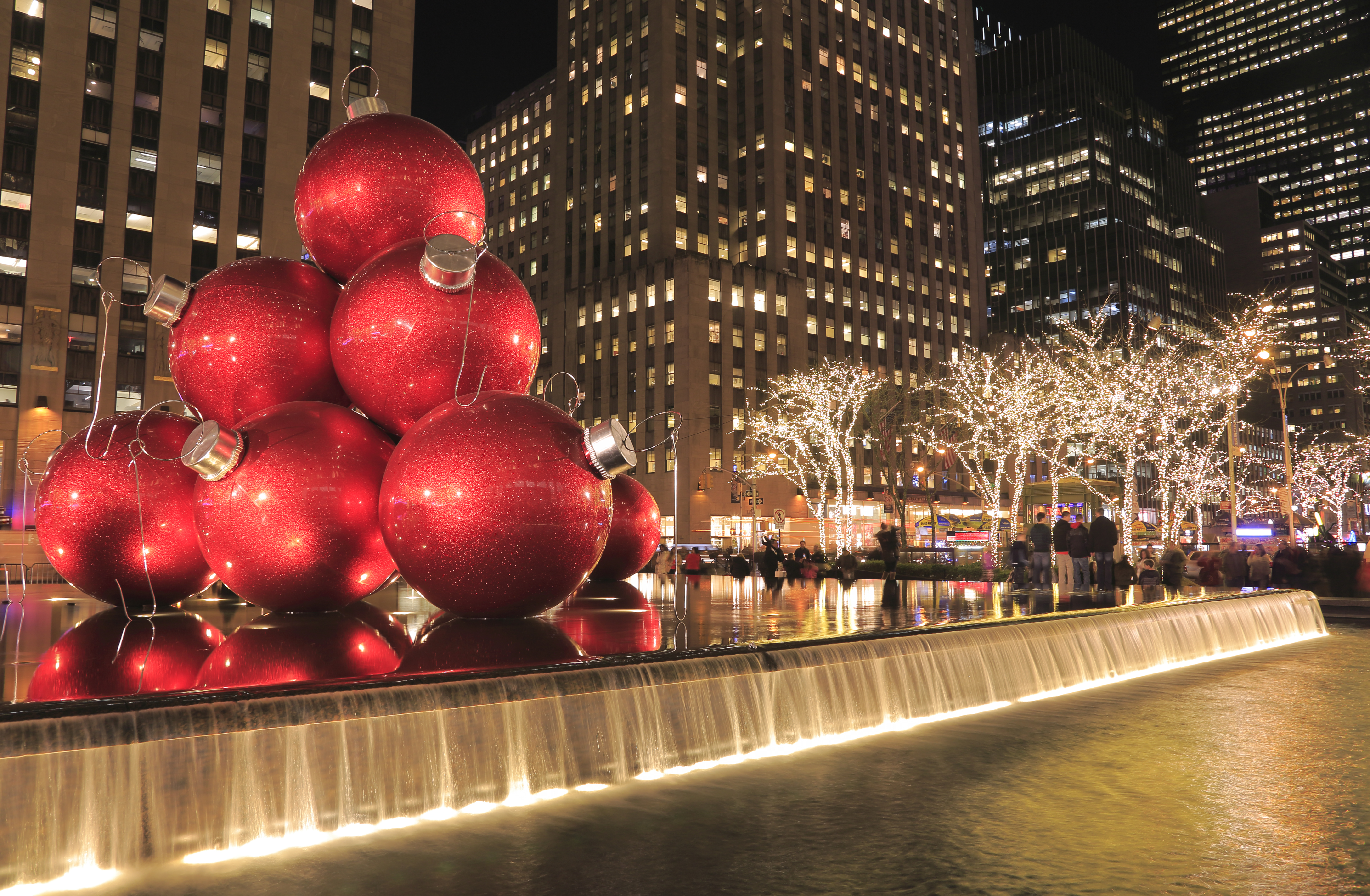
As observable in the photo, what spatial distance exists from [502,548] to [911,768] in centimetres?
348

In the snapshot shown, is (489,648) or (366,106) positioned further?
(366,106)

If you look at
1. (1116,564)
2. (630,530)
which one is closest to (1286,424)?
(1116,564)

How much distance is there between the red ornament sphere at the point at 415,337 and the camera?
7.41 m

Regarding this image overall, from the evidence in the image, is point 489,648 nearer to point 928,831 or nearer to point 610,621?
point 610,621

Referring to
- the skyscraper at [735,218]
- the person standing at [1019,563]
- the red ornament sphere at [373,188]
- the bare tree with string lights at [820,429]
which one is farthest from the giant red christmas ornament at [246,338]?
the skyscraper at [735,218]

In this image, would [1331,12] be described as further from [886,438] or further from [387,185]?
[387,185]

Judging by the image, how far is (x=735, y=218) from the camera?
80312 mm

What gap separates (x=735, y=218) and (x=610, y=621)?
74.2 metres

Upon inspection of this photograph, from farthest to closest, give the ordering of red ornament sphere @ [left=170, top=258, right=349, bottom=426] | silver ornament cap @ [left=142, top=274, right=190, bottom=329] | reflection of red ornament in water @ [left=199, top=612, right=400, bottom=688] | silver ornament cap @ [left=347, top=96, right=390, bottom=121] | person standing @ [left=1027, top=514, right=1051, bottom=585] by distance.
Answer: person standing @ [left=1027, top=514, right=1051, bottom=585] < silver ornament cap @ [left=347, top=96, right=390, bottom=121] < silver ornament cap @ [left=142, top=274, right=190, bottom=329] < red ornament sphere @ [left=170, top=258, right=349, bottom=426] < reflection of red ornament in water @ [left=199, top=612, right=400, bottom=688]

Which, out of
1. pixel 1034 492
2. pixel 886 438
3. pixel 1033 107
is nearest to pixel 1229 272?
pixel 1033 107

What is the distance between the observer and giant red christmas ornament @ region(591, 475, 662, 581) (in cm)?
A: 1170

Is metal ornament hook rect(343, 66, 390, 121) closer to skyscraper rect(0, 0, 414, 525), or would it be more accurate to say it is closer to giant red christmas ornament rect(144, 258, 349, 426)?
giant red christmas ornament rect(144, 258, 349, 426)

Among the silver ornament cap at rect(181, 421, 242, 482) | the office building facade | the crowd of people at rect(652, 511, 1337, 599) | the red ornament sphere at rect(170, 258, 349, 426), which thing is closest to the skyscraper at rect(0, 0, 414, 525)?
the crowd of people at rect(652, 511, 1337, 599)

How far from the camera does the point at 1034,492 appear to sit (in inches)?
1490
